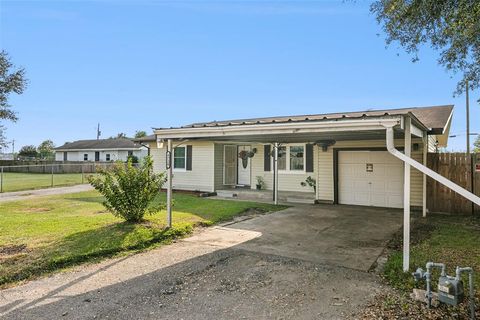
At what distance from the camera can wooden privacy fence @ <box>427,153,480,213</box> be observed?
379 inches

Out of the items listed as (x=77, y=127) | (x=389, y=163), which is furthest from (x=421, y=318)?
(x=77, y=127)

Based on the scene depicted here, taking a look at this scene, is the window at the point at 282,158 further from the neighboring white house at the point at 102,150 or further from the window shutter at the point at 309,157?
the neighboring white house at the point at 102,150

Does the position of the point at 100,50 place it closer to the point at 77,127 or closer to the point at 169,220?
the point at 169,220

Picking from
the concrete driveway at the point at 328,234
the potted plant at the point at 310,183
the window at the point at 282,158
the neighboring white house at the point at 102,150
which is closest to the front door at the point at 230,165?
the window at the point at 282,158

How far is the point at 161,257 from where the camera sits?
549 cm

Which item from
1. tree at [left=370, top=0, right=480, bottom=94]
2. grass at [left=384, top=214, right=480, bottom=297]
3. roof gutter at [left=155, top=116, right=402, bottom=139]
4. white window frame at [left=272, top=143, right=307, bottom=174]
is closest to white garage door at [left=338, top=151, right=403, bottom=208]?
white window frame at [left=272, top=143, right=307, bottom=174]

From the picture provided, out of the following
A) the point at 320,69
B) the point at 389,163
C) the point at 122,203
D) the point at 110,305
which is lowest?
the point at 110,305

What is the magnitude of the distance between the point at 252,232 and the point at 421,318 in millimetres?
4462

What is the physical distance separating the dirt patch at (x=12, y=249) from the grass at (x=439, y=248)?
6.13 m

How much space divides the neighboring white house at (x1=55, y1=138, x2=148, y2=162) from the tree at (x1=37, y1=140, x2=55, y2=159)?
809cm

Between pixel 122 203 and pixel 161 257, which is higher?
pixel 122 203

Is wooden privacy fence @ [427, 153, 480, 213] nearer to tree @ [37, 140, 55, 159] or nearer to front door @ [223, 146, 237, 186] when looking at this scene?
front door @ [223, 146, 237, 186]

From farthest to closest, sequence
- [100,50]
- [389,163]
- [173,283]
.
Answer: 1. [100,50]
2. [389,163]
3. [173,283]

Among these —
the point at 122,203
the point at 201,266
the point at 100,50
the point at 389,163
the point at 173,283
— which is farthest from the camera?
the point at 100,50
